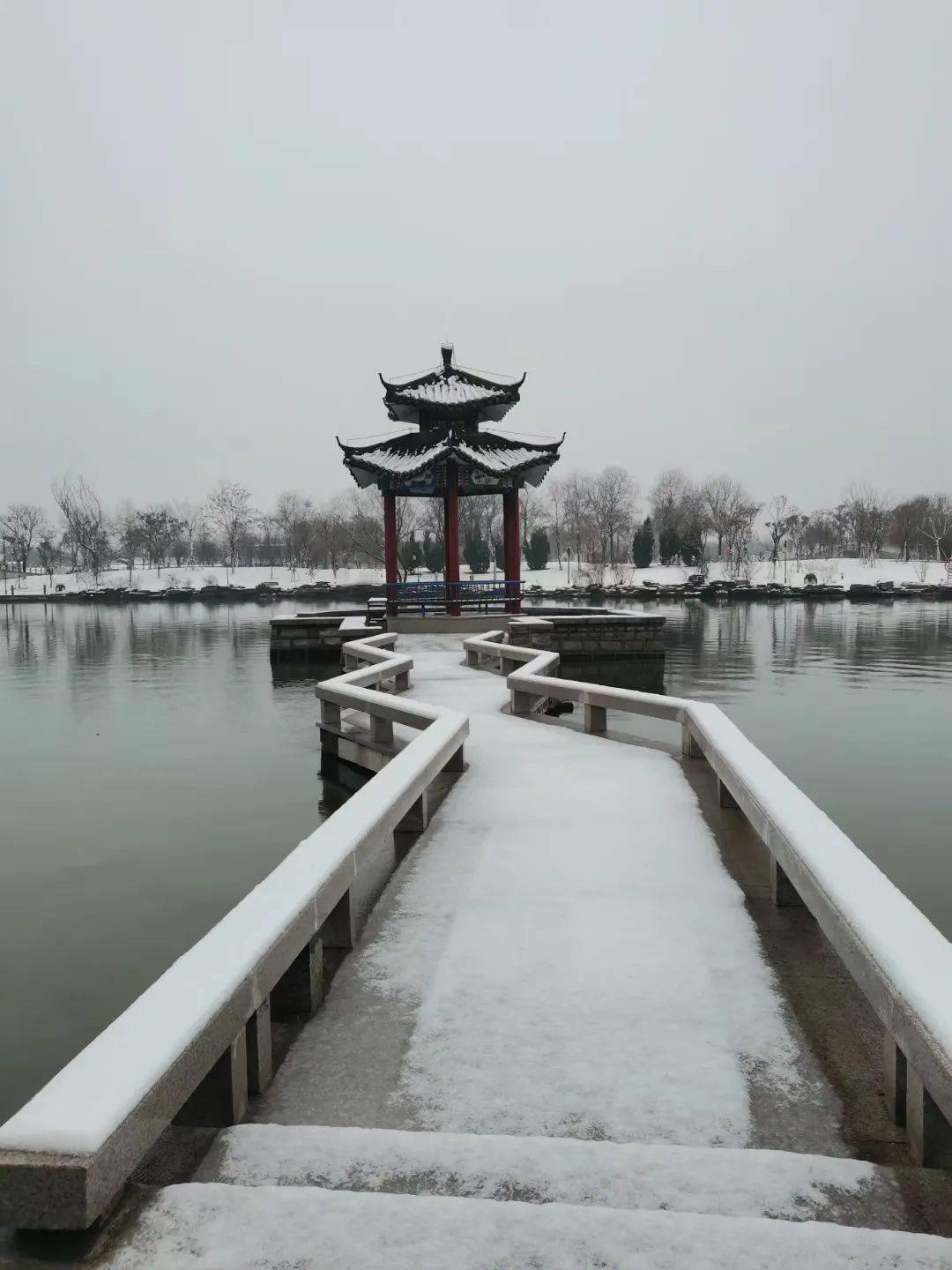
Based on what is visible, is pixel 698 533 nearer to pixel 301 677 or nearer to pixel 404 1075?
pixel 301 677

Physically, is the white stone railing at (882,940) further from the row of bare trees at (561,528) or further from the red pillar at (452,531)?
the row of bare trees at (561,528)

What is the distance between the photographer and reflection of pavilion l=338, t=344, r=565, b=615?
21.5m

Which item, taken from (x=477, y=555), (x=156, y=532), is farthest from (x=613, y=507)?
(x=156, y=532)

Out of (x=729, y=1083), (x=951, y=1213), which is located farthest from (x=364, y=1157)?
(x=951, y=1213)


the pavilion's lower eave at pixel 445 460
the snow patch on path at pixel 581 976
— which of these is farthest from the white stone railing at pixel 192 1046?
the pavilion's lower eave at pixel 445 460

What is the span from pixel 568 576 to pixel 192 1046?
66.7 metres

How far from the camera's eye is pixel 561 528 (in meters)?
87.6

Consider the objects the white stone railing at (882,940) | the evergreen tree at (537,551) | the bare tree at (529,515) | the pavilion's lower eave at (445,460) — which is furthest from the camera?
the bare tree at (529,515)

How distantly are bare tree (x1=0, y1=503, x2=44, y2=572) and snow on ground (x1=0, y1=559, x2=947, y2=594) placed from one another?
2941 mm

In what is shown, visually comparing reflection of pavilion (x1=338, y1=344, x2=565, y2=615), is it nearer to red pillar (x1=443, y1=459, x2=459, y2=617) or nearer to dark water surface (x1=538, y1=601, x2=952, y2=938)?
red pillar (x1=443, y1=459, x2=459, y2=617)

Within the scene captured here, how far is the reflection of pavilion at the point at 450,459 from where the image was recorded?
848 inches

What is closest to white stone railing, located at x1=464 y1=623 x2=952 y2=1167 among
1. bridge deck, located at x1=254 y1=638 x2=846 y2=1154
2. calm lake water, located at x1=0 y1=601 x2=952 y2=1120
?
bridge deck, located at x1=254 y1=638 x2=846 y2=1154

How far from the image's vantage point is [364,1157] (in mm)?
2109

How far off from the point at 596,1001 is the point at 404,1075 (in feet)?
2.43
